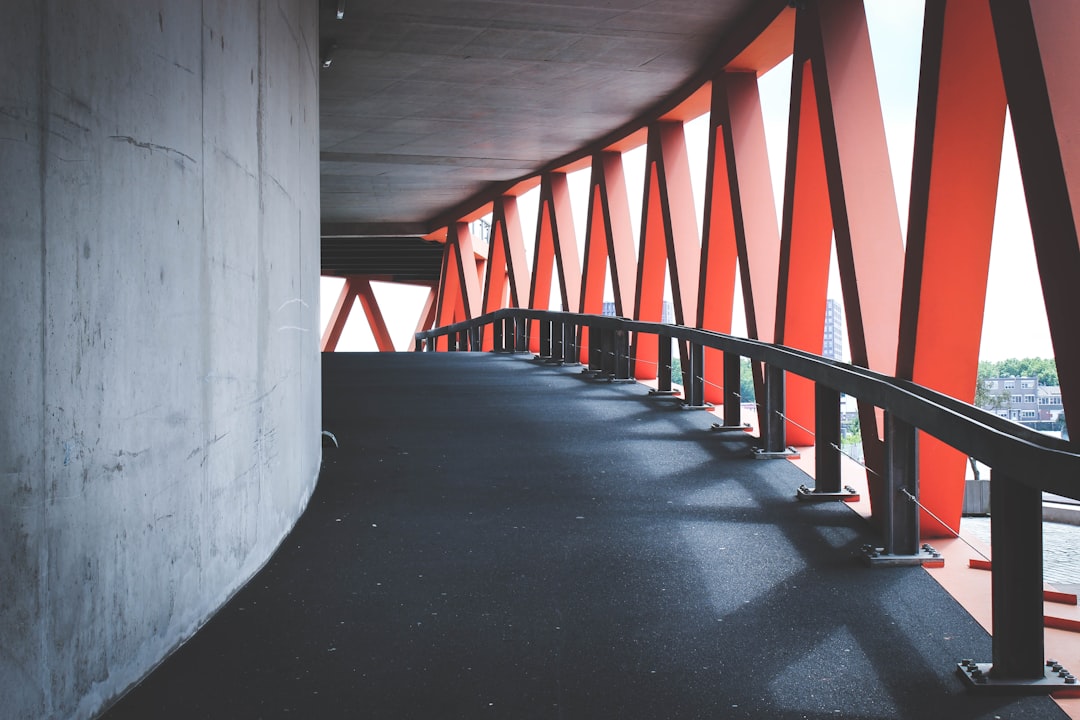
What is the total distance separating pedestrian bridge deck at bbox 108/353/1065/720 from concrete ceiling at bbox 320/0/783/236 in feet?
16.8

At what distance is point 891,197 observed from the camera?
7.82 metres

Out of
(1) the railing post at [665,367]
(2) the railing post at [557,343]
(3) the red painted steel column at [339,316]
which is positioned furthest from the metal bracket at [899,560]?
(3) the red painted steel column at [339,316]

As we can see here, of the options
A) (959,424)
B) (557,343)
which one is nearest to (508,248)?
(557,343)

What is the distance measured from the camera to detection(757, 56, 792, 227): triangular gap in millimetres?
9750

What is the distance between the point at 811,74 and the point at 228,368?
6.90 meters

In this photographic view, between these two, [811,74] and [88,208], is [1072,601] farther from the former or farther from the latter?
[811,74]

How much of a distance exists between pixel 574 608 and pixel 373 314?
47.2 m

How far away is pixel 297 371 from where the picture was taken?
5438mm

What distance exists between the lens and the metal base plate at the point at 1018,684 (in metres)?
3.24

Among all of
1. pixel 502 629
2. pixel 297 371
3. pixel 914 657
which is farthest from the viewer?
pixel 297 371

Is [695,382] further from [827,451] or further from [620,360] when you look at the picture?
[827,451]

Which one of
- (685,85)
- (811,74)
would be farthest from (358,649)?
(685,85)

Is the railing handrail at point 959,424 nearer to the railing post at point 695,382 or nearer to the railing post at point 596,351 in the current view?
the railing post at point 695,382

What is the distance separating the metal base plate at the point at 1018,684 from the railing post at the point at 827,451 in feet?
8.03
